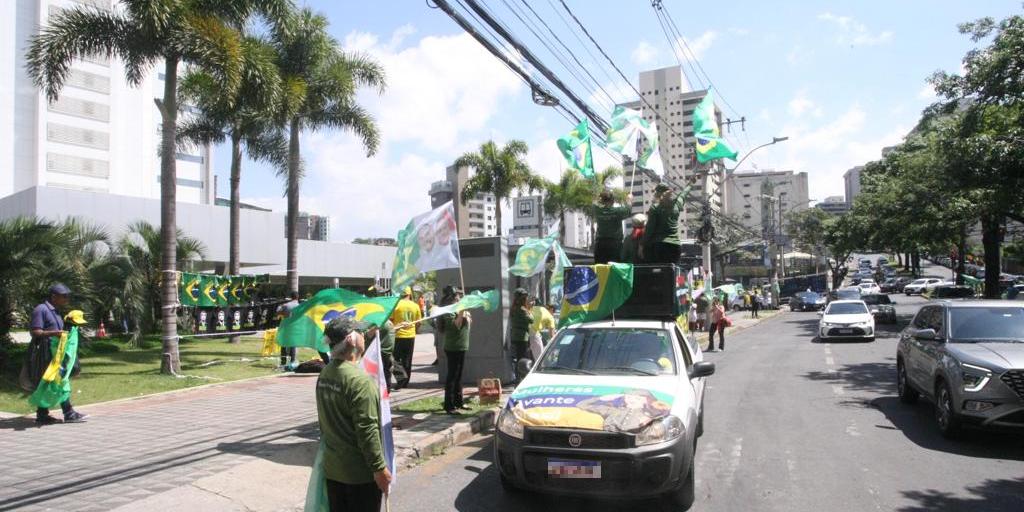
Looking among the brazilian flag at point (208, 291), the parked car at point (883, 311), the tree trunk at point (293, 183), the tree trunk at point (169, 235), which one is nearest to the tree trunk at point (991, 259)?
the parked car at point (883, 311)

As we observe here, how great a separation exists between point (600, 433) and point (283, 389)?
7.72 meters

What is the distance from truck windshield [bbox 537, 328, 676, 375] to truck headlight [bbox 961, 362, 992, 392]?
3378 mm

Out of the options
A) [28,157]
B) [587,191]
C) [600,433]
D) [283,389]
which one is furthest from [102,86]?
[600,433]

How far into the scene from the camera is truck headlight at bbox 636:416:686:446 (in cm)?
490

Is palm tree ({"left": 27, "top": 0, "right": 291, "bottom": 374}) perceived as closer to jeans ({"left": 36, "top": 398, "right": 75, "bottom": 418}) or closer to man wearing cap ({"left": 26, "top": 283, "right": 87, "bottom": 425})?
jeans ({"left": 36, "top": 398, "right": 75, "bottom": 418})

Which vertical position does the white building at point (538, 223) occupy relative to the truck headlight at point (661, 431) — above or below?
above

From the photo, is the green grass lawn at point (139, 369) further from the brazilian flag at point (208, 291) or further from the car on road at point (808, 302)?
the car on road at point (808, 302)

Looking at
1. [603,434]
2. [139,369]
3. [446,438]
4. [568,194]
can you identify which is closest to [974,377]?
[603,434]

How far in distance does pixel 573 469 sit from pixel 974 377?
16.1 ft

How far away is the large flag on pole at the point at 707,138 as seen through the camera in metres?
11.9

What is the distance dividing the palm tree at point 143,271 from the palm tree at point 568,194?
21654 mm

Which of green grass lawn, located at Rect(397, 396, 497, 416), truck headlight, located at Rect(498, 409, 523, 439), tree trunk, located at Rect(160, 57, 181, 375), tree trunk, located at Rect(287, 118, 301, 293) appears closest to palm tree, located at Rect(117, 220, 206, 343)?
tree trunk, located at Rect(287, 118, 301, 293)

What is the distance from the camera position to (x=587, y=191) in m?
38.5

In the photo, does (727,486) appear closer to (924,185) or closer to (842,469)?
(842,469)
